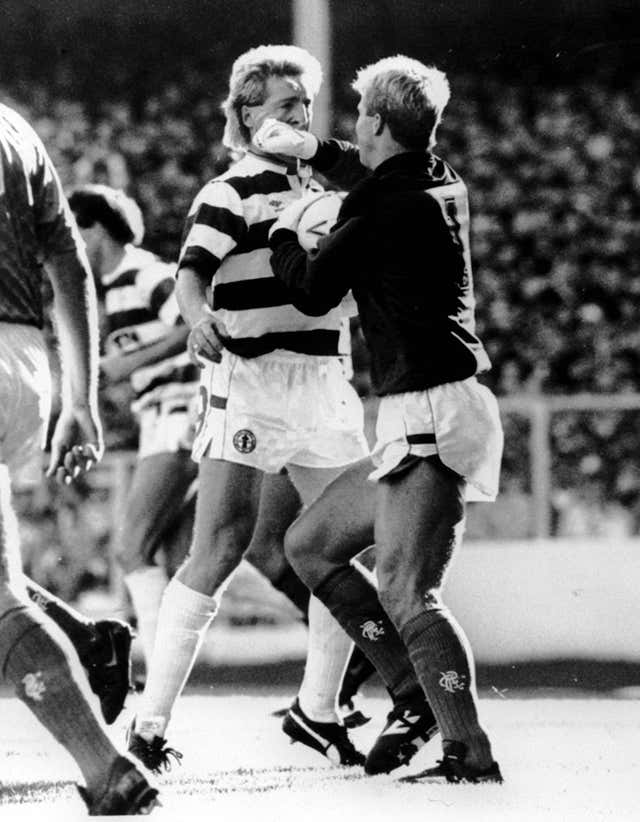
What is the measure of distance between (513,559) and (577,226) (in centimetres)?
541

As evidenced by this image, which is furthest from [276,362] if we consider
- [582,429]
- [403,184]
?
[582,429]

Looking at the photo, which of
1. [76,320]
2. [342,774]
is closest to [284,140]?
[76,320]

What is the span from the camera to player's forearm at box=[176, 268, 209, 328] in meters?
4.12

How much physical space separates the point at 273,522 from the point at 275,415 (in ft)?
2.89

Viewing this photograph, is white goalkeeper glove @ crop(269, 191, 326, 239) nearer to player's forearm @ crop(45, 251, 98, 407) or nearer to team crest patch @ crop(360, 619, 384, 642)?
player's forearm @ crop(45, 251, 98, 407)

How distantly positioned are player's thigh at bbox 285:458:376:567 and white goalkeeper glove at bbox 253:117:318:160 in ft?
2.50

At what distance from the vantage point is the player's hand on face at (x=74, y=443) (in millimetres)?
3596

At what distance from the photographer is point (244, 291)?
4.38 meters

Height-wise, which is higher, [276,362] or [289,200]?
[289,200]

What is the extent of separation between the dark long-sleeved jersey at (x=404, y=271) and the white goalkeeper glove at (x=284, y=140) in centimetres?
45

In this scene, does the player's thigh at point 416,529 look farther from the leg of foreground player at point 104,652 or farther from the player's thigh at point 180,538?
the player's thigh at point 180,538

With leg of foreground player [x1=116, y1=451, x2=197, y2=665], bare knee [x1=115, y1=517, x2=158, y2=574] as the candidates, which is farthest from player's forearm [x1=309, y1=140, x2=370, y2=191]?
bare knee [x1=115, y1=517, x2=158, y2=574]

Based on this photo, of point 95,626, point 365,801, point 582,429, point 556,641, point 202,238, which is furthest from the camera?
point 582,429

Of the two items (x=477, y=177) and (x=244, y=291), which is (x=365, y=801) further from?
(x=477, y=177)
